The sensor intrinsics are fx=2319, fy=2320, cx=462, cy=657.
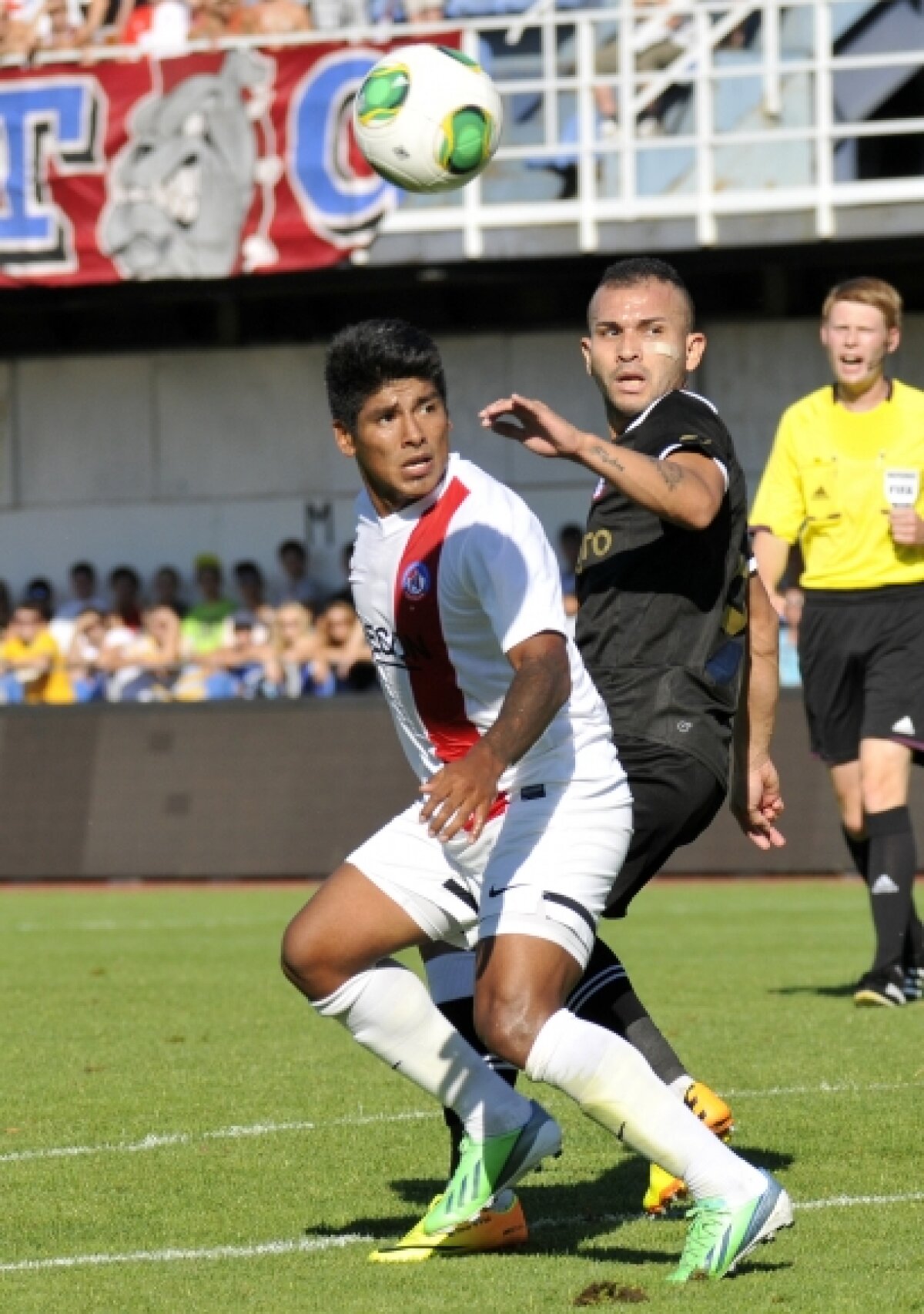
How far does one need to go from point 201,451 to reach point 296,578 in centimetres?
324

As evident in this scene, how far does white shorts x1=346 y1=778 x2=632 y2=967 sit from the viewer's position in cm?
519

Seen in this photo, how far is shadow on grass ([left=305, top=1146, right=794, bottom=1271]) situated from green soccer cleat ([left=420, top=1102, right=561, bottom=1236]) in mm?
204

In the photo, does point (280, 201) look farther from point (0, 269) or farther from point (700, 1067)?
point (700, 1067)

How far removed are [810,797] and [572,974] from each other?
1191 cm

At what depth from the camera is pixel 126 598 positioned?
2244 centimetres

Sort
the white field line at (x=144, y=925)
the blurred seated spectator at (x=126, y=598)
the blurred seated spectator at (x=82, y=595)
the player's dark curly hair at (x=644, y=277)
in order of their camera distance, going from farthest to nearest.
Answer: the blurred seated spectator at (x=82, y=595) < the blurred seated spectator at (x=126, y=598) < the white field line at (x=144, y=925) < the player's dark curly hair at (x=644, y=277)

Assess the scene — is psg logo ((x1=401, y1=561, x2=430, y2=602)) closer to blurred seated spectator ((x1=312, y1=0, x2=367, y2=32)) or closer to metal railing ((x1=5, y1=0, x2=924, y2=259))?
metal railing ((x1=5, y1=0, x2=924, y2=259))

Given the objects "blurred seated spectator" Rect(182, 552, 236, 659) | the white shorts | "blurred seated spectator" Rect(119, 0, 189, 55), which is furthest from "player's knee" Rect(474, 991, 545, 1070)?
"blurred seated spectator" Rect(119, 0, 189, 55)

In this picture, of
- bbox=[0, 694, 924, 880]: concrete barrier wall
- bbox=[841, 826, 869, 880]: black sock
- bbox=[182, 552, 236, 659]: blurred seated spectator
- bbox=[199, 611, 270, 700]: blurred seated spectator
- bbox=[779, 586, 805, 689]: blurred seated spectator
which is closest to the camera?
bbox=[841, 826, 869, 880]: black sock

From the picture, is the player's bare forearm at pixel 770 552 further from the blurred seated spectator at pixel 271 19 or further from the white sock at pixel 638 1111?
the blurred seated spectator at pixel 271 19

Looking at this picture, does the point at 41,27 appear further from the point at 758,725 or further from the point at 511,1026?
the point at 511,1026

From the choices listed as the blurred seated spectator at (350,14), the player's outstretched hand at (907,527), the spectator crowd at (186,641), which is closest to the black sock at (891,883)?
the player's outstretched hand at (907,527)

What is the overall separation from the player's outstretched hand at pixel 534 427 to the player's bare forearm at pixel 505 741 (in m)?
0.41

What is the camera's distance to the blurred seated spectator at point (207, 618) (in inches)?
839
